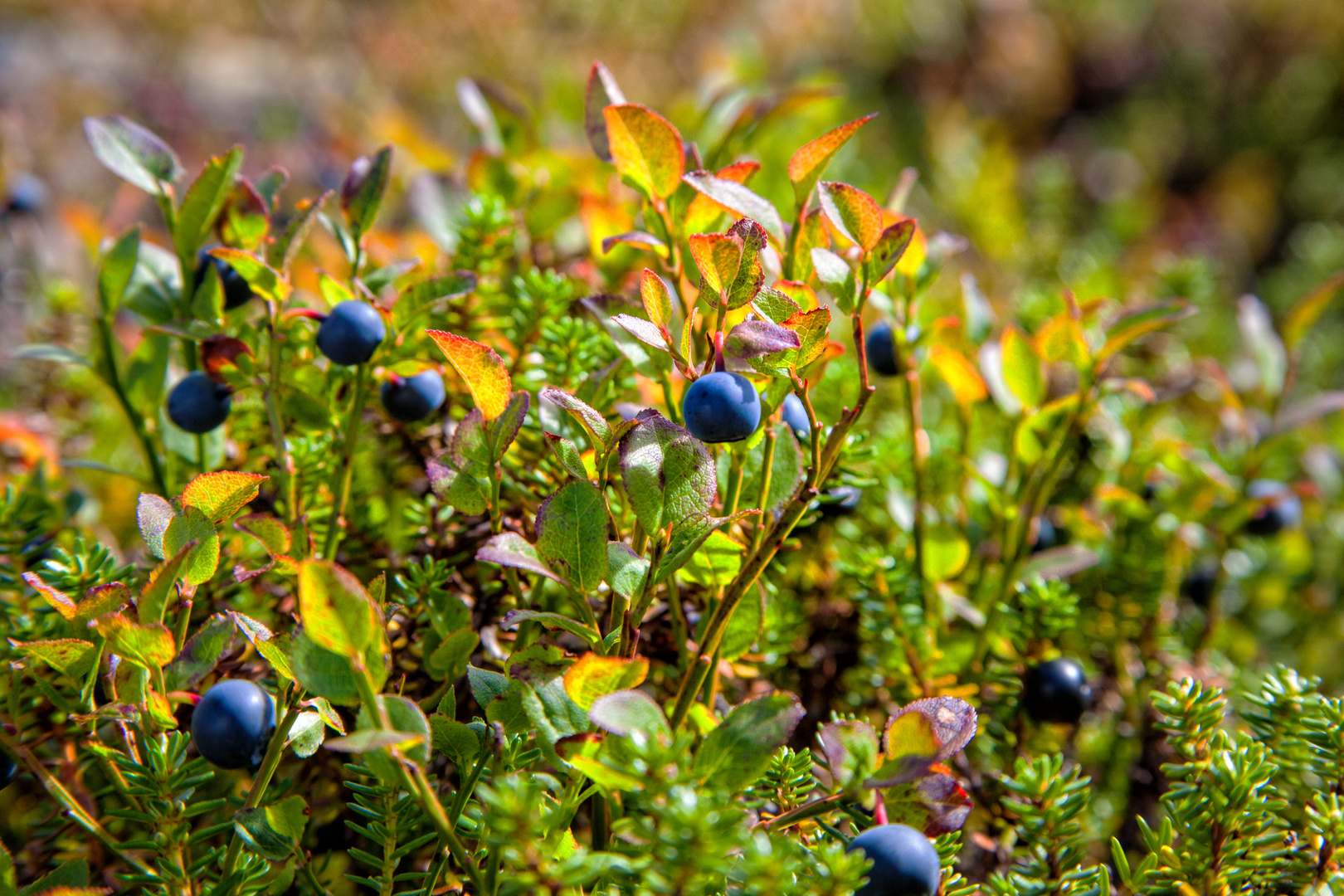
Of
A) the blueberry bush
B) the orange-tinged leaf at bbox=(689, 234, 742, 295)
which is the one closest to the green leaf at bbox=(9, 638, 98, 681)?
the blueberry bush

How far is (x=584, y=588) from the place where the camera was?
0.53m

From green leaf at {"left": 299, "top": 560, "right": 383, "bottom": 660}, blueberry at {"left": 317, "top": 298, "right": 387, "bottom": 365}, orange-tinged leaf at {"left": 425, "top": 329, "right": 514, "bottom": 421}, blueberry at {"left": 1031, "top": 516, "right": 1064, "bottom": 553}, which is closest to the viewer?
green leaf at {"left": 299, "top": 560, "right": 383, "bottom": 660}

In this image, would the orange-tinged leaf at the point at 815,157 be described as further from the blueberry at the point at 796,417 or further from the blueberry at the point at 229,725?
the blueberry at the point at 229,725

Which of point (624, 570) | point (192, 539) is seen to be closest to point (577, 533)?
point (624, 570)

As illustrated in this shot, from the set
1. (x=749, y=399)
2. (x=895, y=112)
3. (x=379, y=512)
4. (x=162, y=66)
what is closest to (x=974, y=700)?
(x=749, y=399)

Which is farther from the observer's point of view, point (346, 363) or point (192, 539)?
point (346, 363)

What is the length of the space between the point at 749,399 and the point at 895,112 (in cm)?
288

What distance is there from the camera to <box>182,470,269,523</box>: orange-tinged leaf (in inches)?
22.3

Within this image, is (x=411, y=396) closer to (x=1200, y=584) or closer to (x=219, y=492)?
(x=219, y=492)

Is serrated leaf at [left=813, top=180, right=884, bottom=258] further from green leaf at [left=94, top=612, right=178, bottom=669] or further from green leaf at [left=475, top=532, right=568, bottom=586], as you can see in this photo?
green leaf at [left=94, top=612, right=178, bottom=669]

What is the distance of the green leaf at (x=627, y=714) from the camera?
1.49 ft

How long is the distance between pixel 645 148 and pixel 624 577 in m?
0.30

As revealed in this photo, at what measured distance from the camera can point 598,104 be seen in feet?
2.43

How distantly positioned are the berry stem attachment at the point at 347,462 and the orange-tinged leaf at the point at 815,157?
1.14 ft
